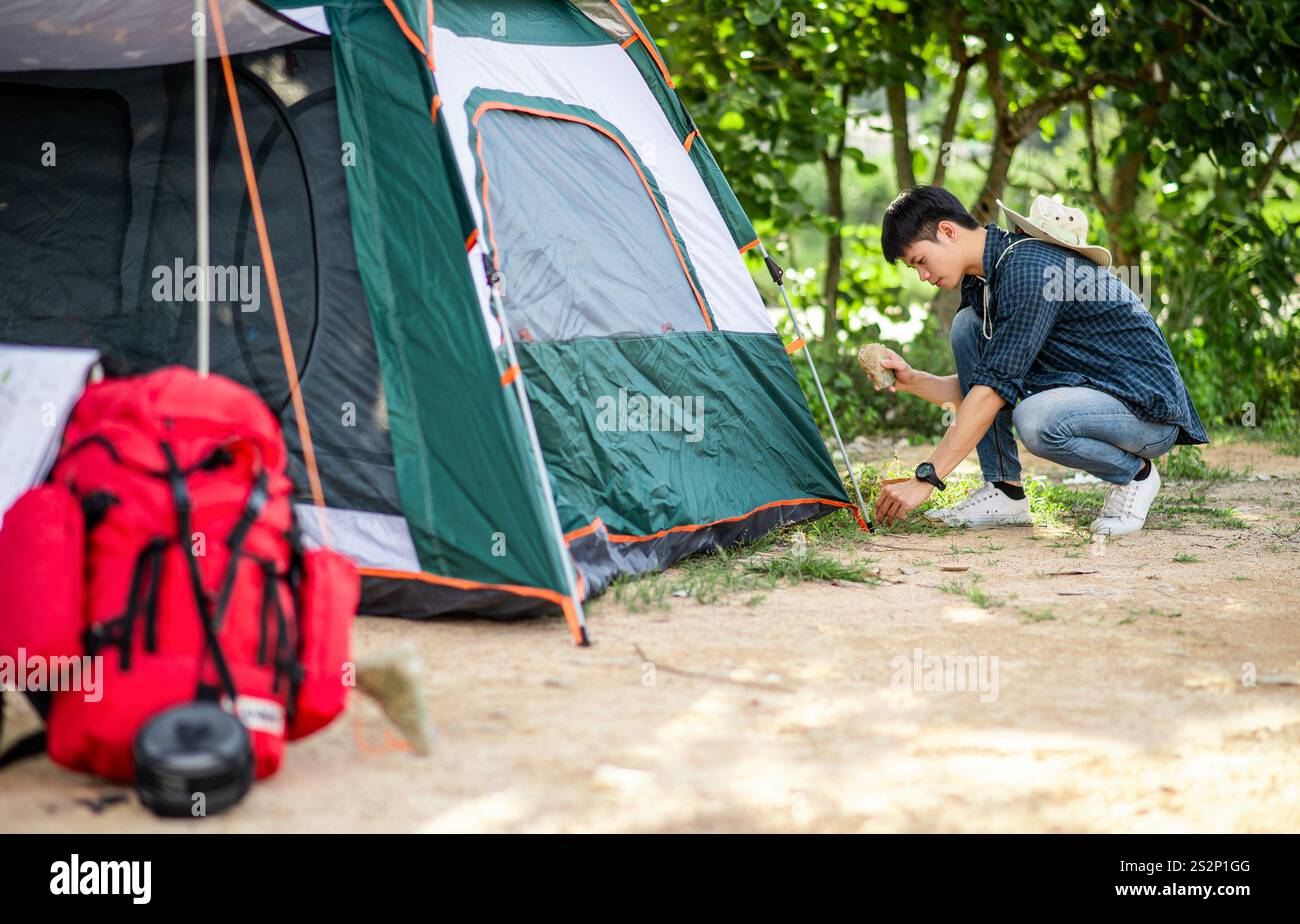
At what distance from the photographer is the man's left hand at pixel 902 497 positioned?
4.51m

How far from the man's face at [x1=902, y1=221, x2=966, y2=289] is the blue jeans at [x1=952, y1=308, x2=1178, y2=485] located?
1.18 ft

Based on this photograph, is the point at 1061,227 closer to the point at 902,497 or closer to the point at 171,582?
the point at 902,497

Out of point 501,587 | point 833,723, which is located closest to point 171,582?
point 501,587

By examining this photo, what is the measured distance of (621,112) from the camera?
439cm

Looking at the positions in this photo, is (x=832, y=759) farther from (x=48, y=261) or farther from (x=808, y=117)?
(x=808, y=117)

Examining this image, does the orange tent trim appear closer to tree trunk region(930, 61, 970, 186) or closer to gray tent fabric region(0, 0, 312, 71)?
gray tent fabric region(0, 0, 312, 71)

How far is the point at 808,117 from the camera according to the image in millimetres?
6844

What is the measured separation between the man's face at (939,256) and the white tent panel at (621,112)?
1.94 ft

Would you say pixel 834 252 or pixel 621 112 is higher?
pixel 621 112

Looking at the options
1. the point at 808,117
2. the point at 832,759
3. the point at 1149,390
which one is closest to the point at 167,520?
the point at 832,759

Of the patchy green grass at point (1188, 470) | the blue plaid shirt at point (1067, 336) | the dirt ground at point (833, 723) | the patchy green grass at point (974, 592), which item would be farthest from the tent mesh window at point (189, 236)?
the patchy green grass at point (1188, 470)

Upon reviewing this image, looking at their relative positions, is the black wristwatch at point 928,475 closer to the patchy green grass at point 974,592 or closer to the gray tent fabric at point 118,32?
the patchy green grass at point 974,592

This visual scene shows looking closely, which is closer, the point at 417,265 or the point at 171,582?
the point at 171,582

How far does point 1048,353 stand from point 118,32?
3.13m
